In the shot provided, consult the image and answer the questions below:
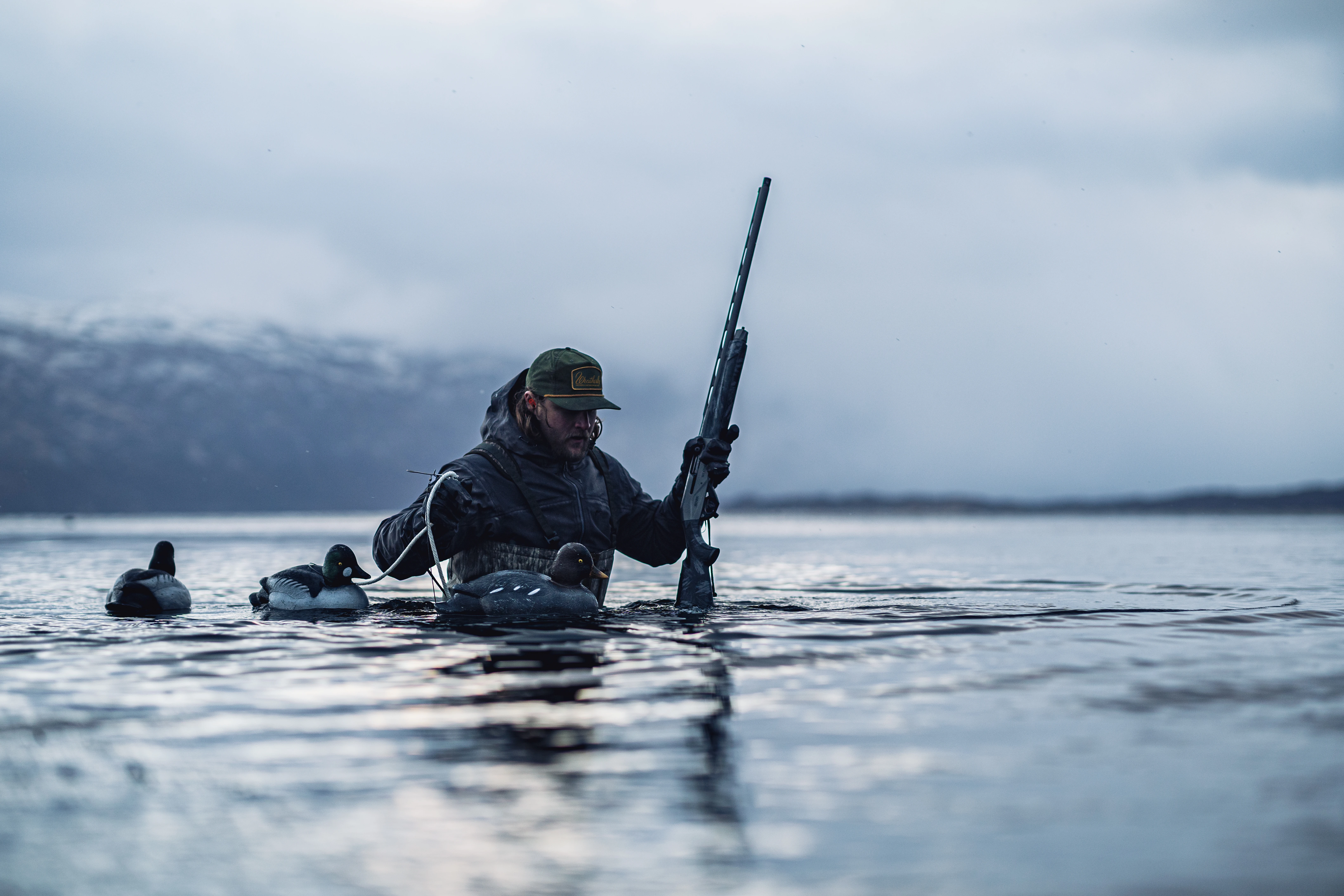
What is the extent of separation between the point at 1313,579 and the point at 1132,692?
11.8 metres

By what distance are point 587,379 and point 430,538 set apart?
169 centimetres

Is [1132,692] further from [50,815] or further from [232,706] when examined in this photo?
[50,815]

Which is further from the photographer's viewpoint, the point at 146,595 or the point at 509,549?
the point at 146,595

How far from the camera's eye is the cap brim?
9.47 m

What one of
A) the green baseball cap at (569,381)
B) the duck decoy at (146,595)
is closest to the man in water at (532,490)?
the green baseball cap at (569,381)

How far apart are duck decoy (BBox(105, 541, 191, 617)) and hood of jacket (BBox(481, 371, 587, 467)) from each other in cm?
285

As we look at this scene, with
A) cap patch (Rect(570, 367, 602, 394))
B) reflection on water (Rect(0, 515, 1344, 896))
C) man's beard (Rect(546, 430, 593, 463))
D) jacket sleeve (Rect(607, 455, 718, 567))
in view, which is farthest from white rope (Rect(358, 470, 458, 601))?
jacket sleeve (Rect(607, 455, 718, 567))

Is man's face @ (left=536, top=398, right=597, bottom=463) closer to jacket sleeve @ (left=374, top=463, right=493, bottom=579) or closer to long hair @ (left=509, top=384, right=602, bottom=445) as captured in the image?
long hair @ (left=509, top=384, right=602, bottom=445)

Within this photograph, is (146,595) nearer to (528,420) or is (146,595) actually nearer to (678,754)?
(528,420)

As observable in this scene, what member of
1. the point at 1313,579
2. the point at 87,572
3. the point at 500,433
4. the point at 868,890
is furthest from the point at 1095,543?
the point at 868,890

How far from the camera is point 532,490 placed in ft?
32.2

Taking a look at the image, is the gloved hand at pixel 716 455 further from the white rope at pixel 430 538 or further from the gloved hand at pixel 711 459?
the white rope at pixel 430 538

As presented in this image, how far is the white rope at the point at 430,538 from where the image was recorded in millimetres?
9148

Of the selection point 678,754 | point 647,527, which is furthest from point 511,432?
point 678,754
